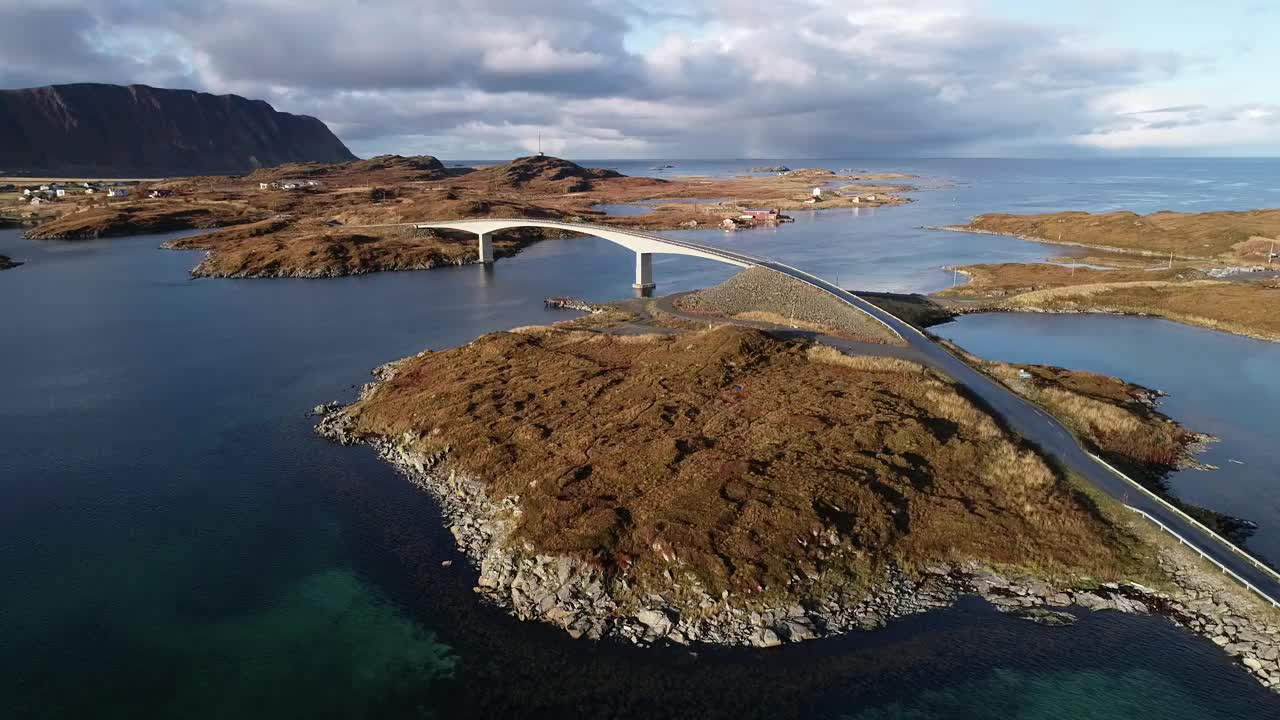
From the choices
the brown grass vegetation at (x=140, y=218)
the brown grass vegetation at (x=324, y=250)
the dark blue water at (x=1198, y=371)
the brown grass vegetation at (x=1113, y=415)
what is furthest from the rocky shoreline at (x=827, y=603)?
the brown grass vegetation at (x=140, y=218)

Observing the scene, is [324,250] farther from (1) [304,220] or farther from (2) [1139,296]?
(2) [1139,296]

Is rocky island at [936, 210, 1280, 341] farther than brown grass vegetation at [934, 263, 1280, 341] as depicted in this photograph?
Yes

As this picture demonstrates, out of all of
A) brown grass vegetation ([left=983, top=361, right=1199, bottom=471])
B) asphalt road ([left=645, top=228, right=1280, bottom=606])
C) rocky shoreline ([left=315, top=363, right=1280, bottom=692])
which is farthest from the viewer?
brown grass vegetation ([left=983, top=361, right=1199, bottom=471])

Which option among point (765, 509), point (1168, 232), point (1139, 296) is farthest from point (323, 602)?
point (1168, 232)

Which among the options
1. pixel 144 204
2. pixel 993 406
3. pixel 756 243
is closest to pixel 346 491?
pixel 993 406

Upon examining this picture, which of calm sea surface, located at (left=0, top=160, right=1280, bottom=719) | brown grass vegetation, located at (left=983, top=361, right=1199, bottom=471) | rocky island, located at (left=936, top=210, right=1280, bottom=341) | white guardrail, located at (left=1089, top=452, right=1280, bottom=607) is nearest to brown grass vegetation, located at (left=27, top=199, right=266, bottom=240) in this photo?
calm sea surface, located at (left=0, top=160, right=1280, bottom=719)

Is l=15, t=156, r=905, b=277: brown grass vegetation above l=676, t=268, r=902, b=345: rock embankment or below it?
above

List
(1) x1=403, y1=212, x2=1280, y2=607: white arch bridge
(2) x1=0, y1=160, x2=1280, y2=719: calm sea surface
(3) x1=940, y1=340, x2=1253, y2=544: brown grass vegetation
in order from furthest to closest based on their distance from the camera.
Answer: (3) x1=940, y1=340, x2=1253, y2=544: brown grass vegetation
(1) x1=403, y1=212, x2=1280, y2=607: white arch bridge
(2) x1=0, y1=160, x2=1280, y2=719: calm sea surface

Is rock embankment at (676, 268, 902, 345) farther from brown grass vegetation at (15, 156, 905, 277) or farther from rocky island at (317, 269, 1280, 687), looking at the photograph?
brown grass vegetation at (15, 156, 905, 277)
